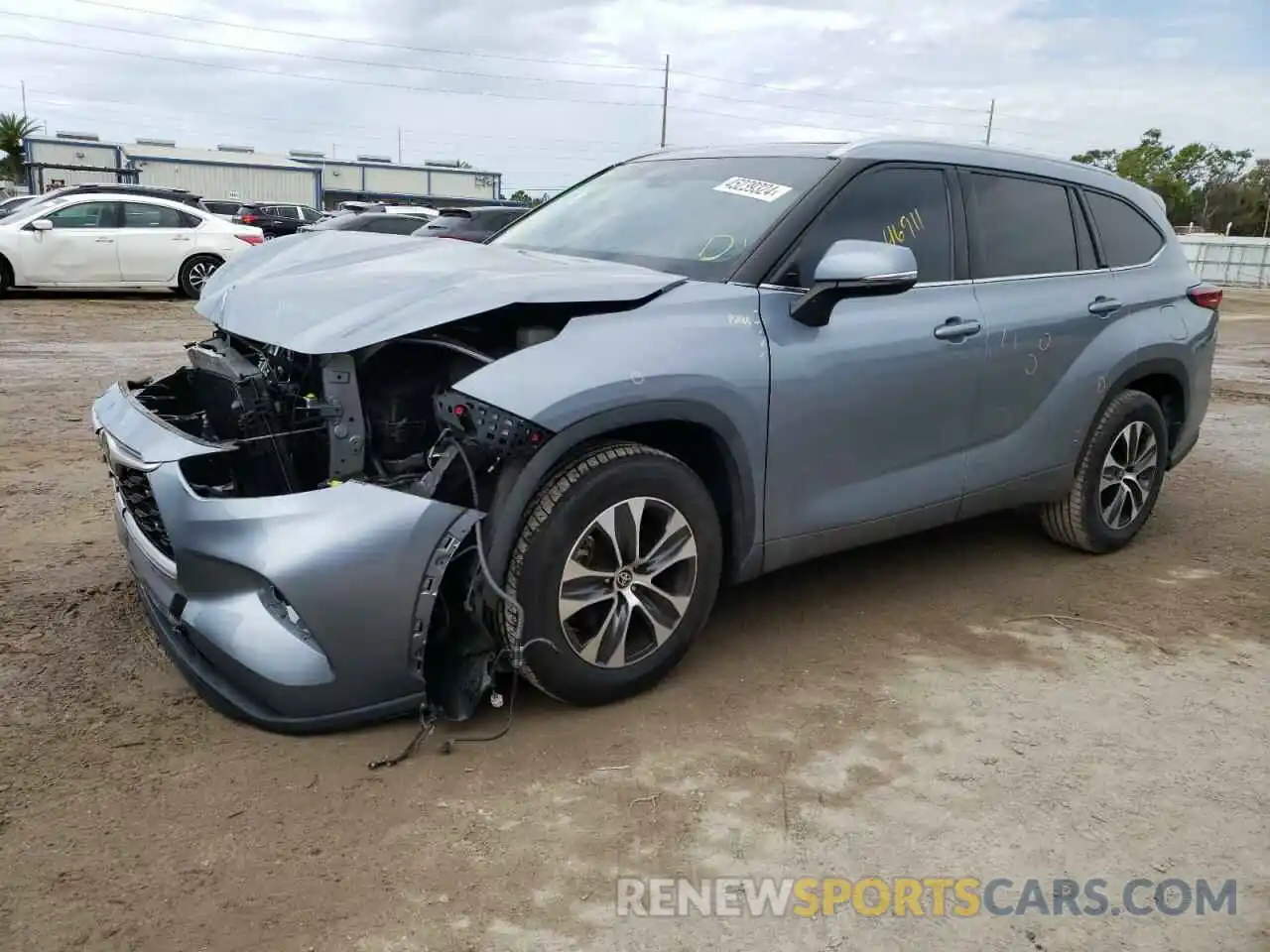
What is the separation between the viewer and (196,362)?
11.6 ft

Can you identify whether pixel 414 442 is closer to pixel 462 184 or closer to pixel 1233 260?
pixel 1233 260

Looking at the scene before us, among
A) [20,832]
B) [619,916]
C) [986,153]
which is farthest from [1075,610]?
[20,832]

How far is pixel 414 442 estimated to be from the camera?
3.12 meters

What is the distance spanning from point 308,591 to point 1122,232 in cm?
402

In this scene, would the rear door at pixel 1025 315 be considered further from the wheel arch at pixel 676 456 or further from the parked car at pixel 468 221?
the parked car at pixel 468 221

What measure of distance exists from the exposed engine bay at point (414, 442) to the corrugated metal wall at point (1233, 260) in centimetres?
3909

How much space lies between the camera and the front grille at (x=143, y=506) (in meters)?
3.06

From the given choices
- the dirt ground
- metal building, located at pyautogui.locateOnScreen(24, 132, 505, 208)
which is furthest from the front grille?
metal building, located at pyautogui.locateOnScreen(24, 132, 505, 208)

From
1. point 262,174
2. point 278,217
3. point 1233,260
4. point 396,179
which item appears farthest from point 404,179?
point 1233,260

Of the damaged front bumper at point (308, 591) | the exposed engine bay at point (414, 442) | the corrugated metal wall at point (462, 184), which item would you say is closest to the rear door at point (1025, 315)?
the exposed engine bay at point (414, 442)

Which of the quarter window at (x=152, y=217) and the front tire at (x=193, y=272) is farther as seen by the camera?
the front tire at (x=193, y=272)

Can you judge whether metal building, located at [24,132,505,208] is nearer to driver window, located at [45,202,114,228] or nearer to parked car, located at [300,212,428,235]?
parked car, located at [300,212,428,235]

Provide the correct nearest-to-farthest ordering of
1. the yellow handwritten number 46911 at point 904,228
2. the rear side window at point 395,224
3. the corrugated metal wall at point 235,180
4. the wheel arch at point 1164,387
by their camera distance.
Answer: the yellow handwritten number 46911 at point 904,228, the wheel arch at point 1164,387, the rear side window at point 395,224, the corrugated metal wall at point 235,180

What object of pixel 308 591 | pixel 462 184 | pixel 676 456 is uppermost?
pixel 462 184
